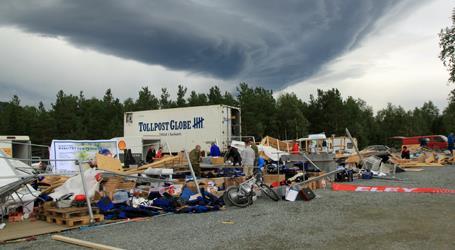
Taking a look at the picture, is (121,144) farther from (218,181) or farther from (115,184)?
(115,184)

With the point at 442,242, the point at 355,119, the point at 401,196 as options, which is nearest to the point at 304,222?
the point at 442,242

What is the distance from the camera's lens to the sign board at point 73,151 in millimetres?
16562

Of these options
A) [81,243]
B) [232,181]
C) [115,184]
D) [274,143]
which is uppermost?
[274,143]

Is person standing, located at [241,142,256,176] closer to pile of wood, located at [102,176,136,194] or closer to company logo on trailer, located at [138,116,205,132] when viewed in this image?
pile of wood, located at [102,176,136,194]

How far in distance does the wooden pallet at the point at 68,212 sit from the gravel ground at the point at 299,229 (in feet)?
2.27

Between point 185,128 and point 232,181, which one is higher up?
point 185,128

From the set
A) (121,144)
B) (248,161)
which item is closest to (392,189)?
(248,161)

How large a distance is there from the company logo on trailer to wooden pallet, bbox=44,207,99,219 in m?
15.9

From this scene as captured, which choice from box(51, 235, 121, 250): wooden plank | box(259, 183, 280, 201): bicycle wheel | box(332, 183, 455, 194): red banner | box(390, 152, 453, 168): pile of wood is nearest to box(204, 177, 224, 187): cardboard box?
box(259, 183, 280, 201): bicycle wheel

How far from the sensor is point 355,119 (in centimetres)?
8300

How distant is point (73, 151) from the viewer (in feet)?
57.0

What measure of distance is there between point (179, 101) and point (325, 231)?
213 ft

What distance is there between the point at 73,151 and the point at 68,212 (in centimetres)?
899

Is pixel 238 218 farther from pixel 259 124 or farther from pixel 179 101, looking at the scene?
pixel 179 101
